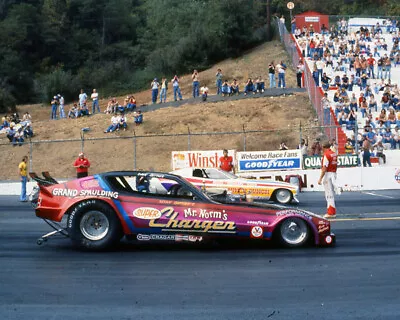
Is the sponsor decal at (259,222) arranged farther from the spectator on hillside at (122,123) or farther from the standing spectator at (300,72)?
the standing spectator at (300,72)

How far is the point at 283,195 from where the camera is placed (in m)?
20.7

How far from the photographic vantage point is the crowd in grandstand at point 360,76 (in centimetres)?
3005

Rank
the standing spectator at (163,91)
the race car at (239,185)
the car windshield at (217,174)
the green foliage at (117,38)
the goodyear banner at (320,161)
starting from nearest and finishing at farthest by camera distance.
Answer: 1. the race car at (239,185)
2. the car windshield at (217,174)
3. the goodyear banner at (320,161)
4. the standing spectator at (163,91)
5. the green foliage at (117,38)

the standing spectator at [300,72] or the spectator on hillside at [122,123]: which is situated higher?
the standing spectator at [300,72]

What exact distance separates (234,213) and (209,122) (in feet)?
106

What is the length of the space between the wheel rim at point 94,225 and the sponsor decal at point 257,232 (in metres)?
2.28

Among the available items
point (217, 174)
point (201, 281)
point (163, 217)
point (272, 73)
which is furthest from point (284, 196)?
point (272, 73)

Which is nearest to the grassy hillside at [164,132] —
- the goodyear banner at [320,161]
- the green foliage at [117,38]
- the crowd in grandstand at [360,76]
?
the crowd in grandstand at [360,76]

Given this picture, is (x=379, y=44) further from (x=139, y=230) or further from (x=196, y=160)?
(x=139, y=230)

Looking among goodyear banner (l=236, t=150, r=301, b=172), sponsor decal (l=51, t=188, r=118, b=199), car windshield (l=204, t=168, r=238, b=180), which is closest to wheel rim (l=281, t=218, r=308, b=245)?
sponsor decal (l=51, t=188, r=118, b=199)

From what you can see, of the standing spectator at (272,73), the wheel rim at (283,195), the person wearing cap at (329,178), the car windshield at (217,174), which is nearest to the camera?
the person wearing cap at (329,178)

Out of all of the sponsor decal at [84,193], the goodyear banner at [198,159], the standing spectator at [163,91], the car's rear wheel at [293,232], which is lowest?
the car's rear wheel at [293,232]

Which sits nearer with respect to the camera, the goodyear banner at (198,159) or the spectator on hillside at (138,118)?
the goodyear banner at (198,159)

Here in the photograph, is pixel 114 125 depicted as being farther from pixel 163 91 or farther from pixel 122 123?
pixel 163 91
